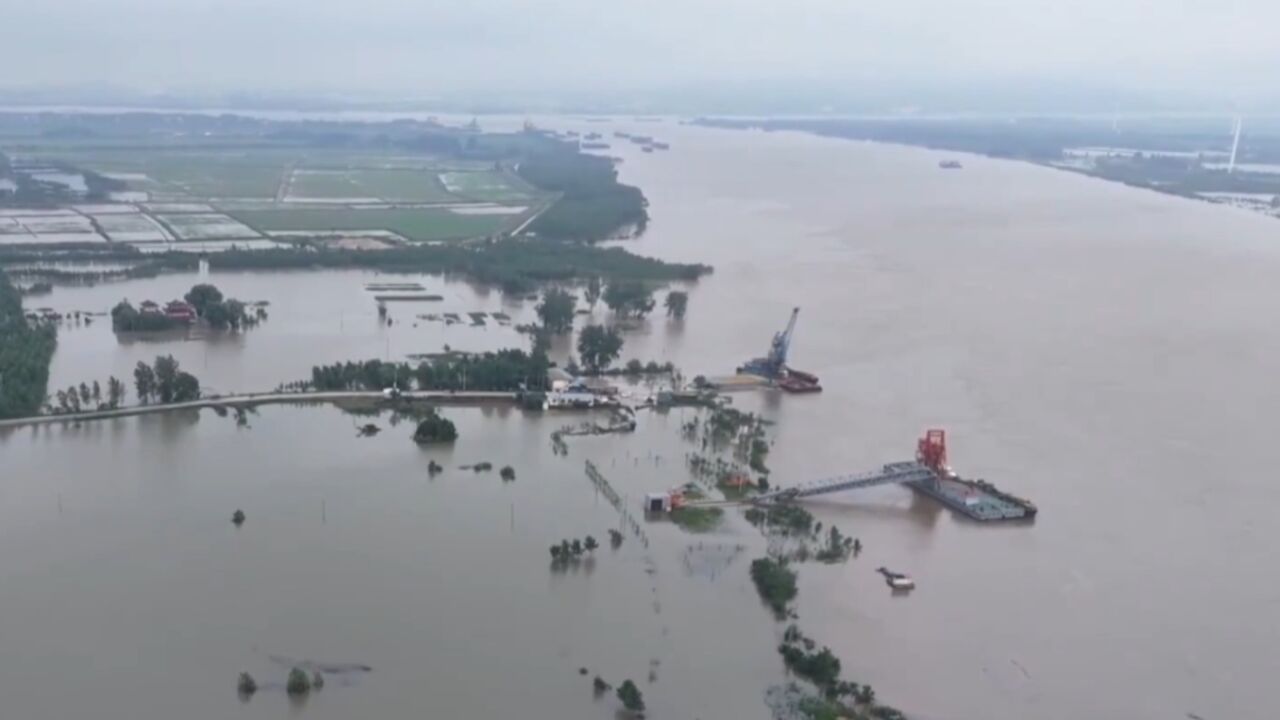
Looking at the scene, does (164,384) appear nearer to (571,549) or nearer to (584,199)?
(571,549)

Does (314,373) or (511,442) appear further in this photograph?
(314,373)

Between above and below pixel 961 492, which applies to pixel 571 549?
below

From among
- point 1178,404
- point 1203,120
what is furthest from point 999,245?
point 1203,120

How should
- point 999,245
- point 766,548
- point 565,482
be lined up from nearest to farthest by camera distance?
1. point 766,548
2. point 565,482
3. point 999,245

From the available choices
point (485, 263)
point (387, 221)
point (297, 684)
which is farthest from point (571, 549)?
point (387, 221)

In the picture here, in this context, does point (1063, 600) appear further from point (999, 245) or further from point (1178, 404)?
point (999, 245)

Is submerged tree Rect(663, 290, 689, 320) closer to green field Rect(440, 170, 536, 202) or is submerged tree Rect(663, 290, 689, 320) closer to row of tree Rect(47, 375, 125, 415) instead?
row of tree Rect(47, 375, 125, 415)

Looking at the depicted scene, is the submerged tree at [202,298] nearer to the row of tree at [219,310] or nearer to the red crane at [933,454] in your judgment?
the row of tree at [219,310]

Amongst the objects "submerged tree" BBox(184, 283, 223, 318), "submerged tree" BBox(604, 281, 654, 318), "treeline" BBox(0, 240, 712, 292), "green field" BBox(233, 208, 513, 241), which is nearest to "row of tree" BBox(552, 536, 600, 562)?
"submerged tree" BBox(604, 281, 654, 318)
